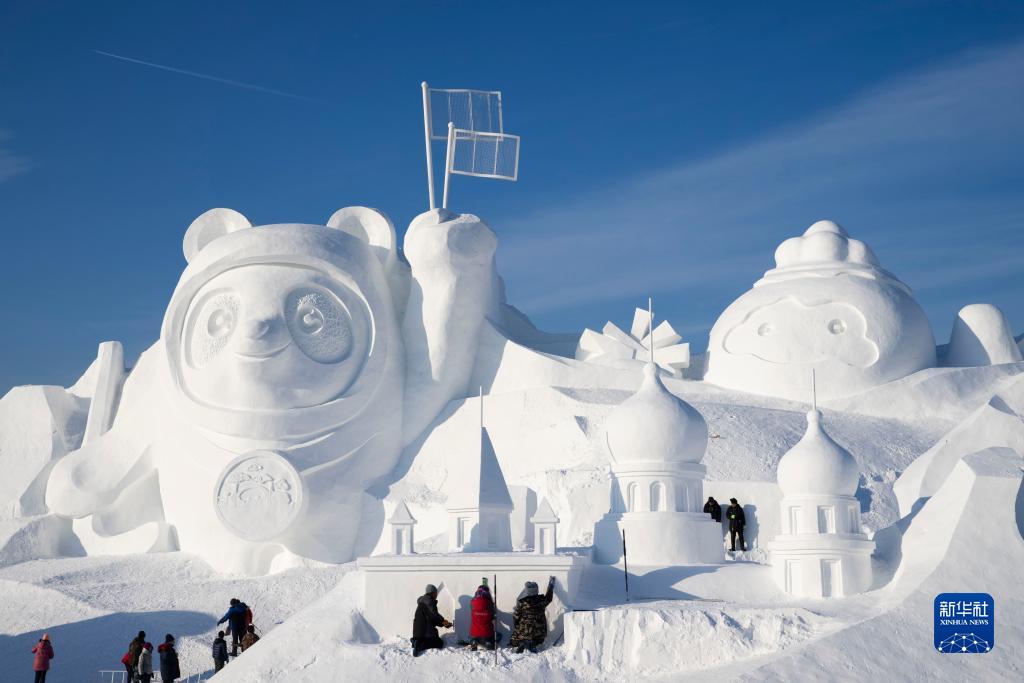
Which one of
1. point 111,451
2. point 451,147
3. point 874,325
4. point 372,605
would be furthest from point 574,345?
point 372,605

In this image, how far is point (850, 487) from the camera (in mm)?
16734

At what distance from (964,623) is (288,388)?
1281cm

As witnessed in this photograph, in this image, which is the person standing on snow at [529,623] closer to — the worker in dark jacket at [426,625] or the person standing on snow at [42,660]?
the worker in dark jacket at [426,625]

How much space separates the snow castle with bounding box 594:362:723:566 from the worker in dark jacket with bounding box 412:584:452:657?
2.98m

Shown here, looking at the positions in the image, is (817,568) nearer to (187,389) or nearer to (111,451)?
(187,389)

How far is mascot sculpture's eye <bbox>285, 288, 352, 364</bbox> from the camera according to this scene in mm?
23828

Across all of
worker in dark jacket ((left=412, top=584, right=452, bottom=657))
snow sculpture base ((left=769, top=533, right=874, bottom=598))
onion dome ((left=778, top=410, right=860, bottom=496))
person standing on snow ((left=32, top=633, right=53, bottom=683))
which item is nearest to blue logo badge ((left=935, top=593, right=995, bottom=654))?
snow sculpture base ((left=769, top=533, right=874, bottom=598))

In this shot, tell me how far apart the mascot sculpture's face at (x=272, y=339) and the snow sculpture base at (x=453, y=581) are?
26.9 feet

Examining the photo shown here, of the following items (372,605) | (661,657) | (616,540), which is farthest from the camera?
(616,540)

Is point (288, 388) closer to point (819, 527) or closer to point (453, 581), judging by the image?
point (453, 581)

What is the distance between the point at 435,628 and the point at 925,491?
7306 mm

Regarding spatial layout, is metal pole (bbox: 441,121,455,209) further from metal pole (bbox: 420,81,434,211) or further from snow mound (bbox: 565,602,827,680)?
snow mound (bbox: 565,602,827,680)

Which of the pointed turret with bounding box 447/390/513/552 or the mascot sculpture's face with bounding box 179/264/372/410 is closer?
the pointed turret with bounding box 447/390/513/552

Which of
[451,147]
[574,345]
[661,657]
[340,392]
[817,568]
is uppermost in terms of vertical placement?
[451,147]
